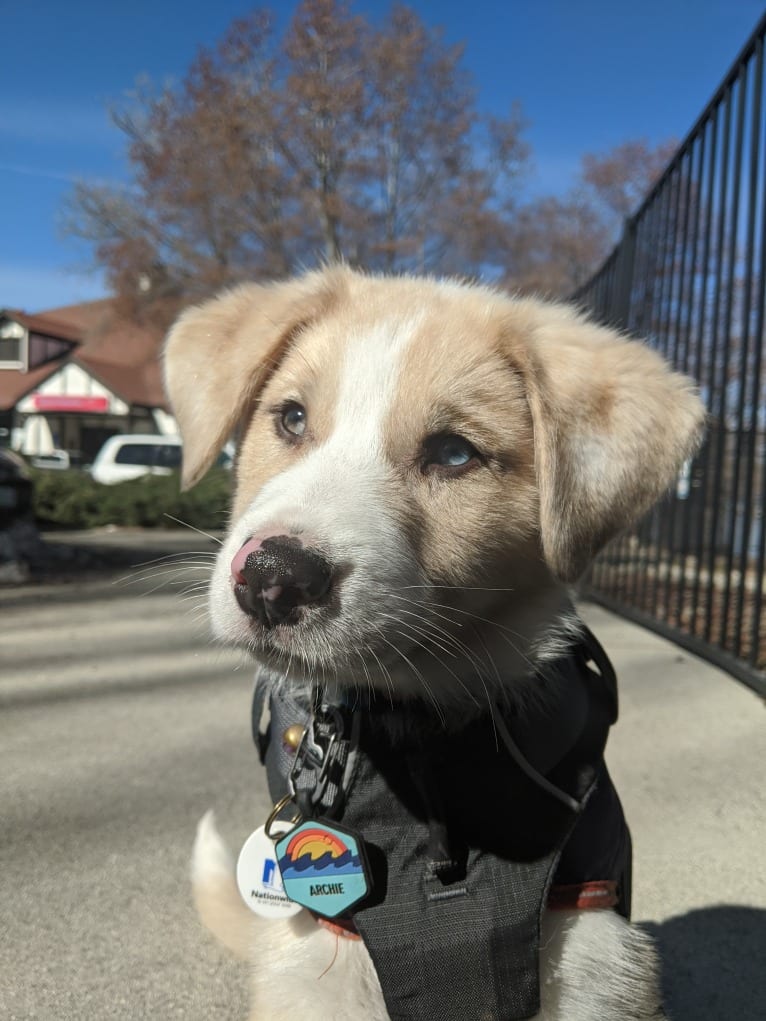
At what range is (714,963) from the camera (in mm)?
2217

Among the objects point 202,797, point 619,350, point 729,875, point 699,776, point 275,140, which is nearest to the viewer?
point 619,350

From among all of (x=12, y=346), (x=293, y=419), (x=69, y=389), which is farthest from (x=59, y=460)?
(x=293, y=419)

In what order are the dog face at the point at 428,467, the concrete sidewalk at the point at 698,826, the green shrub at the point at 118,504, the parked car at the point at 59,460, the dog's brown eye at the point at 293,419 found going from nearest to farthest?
1. the dog face at the point at 428,467
2. the dog's brown eye at the point at 293,419
3. the concrete sidewalk at the point at 698,826
4. the green shrub at the point at 118,504
5. the parked car at the point at 59,460

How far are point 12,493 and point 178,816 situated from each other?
5696mm

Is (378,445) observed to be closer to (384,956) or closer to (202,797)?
(384,956)

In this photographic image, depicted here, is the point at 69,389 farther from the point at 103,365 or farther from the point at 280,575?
the point at 280,575

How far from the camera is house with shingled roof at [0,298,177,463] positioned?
3456cm

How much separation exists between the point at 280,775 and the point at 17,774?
2.01 meters

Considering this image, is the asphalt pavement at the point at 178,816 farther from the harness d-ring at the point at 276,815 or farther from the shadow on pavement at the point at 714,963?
the harness d-ring at the point at 276,815

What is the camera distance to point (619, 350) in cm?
181

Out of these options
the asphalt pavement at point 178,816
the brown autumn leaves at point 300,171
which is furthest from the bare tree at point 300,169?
the asphalt pavement at point 178,816

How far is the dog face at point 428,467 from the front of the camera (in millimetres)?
1422

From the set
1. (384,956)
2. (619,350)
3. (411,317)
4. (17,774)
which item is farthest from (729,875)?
(17,774)

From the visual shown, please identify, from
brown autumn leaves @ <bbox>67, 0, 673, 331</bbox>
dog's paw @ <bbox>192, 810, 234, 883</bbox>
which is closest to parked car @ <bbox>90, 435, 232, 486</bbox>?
brown autumn leaves @ <bbox>67, 0, 673, 331</bbox>
